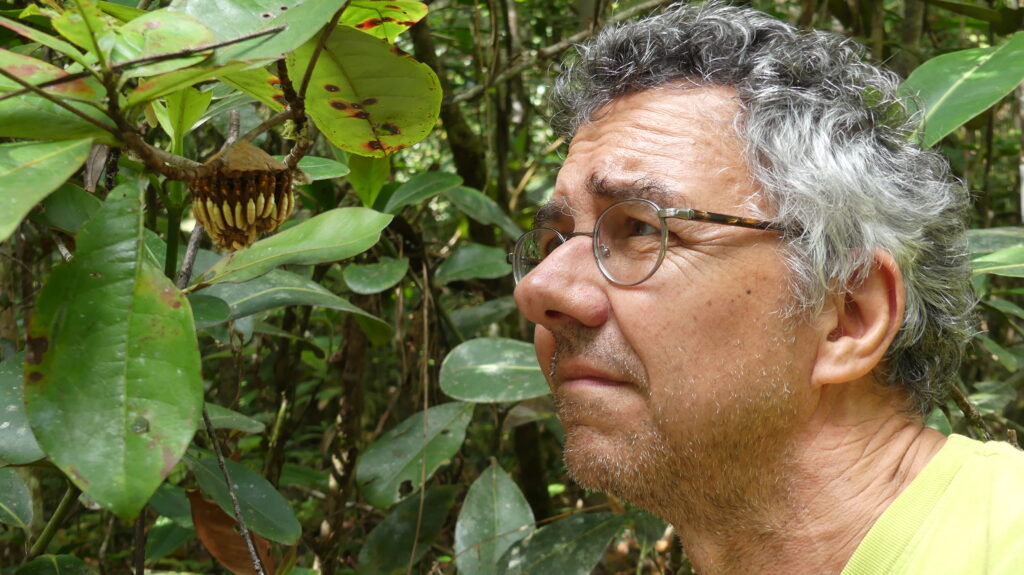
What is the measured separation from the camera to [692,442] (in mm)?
1296

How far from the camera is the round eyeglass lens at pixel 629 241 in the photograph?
4.46ft

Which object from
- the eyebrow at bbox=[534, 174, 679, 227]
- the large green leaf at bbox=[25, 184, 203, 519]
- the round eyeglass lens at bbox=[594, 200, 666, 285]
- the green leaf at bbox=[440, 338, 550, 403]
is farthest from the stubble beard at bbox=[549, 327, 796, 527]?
the large green leaf at bbox=[25, 184, 203, 519]

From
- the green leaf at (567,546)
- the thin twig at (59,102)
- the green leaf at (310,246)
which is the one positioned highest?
the thin twig at (59,102)

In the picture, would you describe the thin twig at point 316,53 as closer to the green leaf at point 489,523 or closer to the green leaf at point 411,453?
the green leaf at point 411,453

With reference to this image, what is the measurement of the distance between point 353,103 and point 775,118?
28.9 inches

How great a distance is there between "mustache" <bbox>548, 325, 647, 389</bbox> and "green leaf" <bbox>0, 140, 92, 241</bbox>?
30.6 inches

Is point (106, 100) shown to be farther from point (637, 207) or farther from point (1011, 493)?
point (1011, 493)

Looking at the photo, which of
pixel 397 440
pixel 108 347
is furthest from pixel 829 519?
pixel 108 347

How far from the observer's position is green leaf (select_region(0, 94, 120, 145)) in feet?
2.50

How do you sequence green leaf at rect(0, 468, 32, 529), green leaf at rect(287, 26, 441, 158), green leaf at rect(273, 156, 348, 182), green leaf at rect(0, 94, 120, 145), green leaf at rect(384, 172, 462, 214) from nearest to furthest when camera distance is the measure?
1. green leaf at rect(0, 94, 120, 145)
2. green leaf at rect(287, 26, 441, 158)
3. green leaf at rect(0, 468, 32, 529)
4. green leaf at rect(273, 156, 348, 182)
5. green leaf at rect(384, 172, 462, 214)

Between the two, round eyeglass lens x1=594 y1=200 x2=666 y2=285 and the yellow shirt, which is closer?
the yellow shirt

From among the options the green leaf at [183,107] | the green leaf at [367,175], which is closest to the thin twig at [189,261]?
the green leaf at [183,107]

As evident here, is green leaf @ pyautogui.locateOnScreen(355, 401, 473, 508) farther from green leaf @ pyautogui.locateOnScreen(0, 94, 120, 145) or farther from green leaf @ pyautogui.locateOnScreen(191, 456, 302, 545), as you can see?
green leaf @ pyautogui.locateOnScreen(0, 94, 120, 145)

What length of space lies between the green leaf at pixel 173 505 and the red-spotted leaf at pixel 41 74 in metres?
1.06
